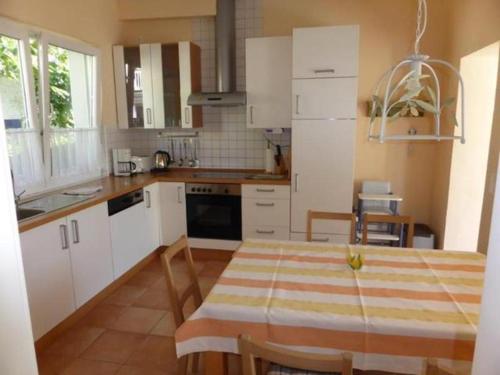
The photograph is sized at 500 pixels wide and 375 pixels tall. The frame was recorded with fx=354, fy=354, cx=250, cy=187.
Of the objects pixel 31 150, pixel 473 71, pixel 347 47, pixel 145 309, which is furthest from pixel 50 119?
pixel 473 71

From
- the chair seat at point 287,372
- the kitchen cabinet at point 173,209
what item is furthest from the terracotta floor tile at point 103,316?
the chair seat at point 287,372

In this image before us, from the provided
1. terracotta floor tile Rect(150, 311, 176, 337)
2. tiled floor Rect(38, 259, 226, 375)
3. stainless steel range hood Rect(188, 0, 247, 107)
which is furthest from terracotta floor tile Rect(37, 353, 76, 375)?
stainless steel range hood Rect(188, 0, 247, 107)

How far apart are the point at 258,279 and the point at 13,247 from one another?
45.3 inches

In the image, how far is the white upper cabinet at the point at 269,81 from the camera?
3.35 metres

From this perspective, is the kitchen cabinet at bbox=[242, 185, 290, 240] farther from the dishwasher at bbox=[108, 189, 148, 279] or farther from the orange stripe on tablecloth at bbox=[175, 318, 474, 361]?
the orange stripe on tablecloth at bbox=[175, 318, 474, 361]

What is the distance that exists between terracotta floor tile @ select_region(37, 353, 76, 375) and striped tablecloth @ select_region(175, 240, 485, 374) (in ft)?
3.96

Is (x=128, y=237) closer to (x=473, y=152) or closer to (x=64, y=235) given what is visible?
(x=64, y=235)

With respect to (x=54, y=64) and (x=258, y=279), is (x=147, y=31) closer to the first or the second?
(x=54, y=64)

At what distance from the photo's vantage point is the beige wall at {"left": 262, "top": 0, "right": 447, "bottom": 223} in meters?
3.42

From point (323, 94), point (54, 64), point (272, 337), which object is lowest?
point (272, 337)

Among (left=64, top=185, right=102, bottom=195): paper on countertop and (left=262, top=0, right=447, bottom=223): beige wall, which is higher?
(left=262, top=0, right=447, bottom=223): beige wall

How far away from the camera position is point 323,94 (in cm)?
315

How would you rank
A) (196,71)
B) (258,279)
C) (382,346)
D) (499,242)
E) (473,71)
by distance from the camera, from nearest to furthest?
(499,242)
(382,346)
(258,279)
(473,71)
(196,71)

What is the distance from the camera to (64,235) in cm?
237
